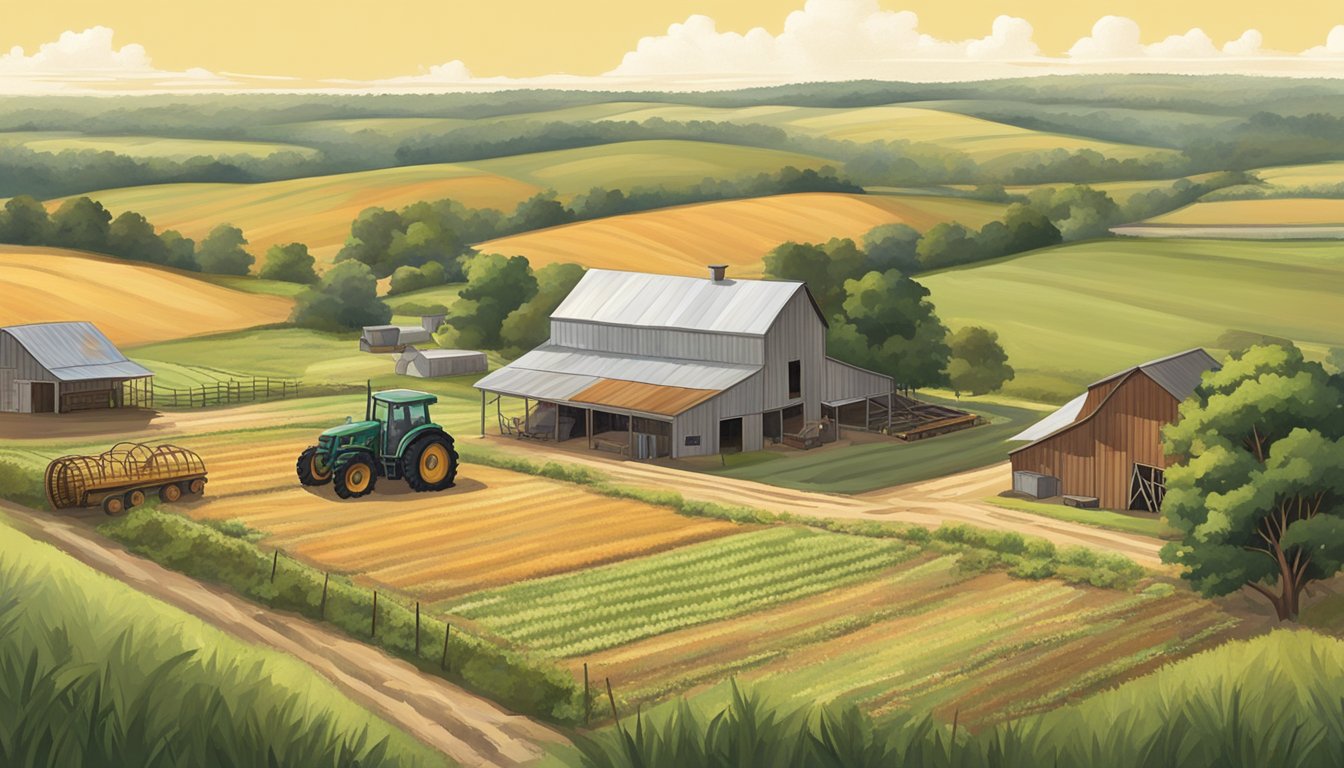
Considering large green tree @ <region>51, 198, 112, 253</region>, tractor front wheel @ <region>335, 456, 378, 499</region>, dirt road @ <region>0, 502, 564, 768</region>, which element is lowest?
dirt road @ <region>0, 502, 564, 768</region>

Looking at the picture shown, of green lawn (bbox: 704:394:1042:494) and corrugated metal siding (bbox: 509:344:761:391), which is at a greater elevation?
corrugated metal siding (bbox: 509:344:761:391)

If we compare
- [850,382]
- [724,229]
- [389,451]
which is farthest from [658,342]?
[724,229]

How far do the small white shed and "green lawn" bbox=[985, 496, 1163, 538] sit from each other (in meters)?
41.8

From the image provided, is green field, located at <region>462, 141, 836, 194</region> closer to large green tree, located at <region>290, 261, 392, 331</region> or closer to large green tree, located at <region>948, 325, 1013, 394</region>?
large green tree, located at <region>290, 261, 392, 331</region>

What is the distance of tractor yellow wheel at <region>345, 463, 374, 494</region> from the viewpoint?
56.6 metres

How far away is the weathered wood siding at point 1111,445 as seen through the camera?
186 feet

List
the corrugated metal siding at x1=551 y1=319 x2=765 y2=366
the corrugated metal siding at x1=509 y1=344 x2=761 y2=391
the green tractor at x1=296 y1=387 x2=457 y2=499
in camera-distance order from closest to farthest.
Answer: the green tractor at x1=296 y1=387 x2=457 y2=499, the corrugated metal siding at x1=509 y1=344 x2=761 y2=391, the corrugated metal siding at x1=551 y1=319 x2=765 y2=366

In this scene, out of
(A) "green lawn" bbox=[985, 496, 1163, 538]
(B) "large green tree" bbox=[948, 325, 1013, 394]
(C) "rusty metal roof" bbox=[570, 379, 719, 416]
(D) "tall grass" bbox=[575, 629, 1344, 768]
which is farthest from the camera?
(B) "large green tree" bbox=[948, 325, 1013, 394]

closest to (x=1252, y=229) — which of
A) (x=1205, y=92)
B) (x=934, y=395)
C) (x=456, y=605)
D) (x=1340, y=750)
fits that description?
(x=1205, y=92)

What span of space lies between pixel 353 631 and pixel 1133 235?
105 meters

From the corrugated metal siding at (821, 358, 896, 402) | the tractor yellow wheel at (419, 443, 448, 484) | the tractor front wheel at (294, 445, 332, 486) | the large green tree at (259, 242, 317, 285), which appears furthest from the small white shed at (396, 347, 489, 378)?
the large green tree at (259, 242, 317, 285)

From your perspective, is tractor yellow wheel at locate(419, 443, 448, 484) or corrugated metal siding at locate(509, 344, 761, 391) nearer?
tractor yellow wheel at locate(419, 443, 448, 484)

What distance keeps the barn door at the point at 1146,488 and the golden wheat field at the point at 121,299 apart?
70.1m

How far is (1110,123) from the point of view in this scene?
499 feet
